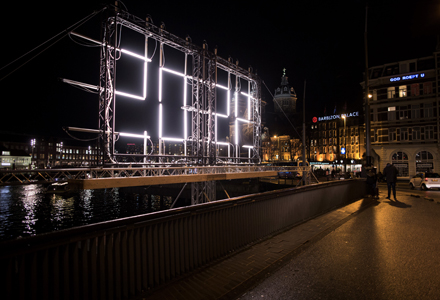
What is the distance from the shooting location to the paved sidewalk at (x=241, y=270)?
12.6 ft

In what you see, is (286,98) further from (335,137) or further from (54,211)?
(54,211)

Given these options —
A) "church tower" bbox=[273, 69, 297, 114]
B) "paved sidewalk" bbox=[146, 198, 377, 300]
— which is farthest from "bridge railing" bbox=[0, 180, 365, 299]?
"church tower" bbox=[273, 69, 297, 114]

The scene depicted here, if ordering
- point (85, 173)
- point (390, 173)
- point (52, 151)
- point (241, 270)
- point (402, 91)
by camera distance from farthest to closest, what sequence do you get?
point (52, 151) < point (402, 91) < point (390, 173) < point (85, 173) < point (241, 270)

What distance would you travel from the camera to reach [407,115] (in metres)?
37.9

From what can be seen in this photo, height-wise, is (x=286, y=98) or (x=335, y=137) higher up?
(x=286, y=98)

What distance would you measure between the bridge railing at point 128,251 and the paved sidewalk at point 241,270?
0.21m

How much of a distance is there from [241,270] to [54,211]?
2697cm

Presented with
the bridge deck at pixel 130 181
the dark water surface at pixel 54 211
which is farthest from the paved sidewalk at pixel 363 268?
the dark water surface at pixel 54 211

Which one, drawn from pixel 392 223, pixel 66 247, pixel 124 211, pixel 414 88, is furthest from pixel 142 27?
pixel 414 88

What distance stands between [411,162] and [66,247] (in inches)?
1771

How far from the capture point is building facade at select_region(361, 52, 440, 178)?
35938 millimetres

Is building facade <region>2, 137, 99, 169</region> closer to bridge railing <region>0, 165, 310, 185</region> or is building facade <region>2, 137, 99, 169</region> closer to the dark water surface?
the dark water surface

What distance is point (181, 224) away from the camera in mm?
4398

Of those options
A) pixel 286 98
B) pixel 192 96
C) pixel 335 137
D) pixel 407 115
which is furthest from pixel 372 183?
pixel 286 98
